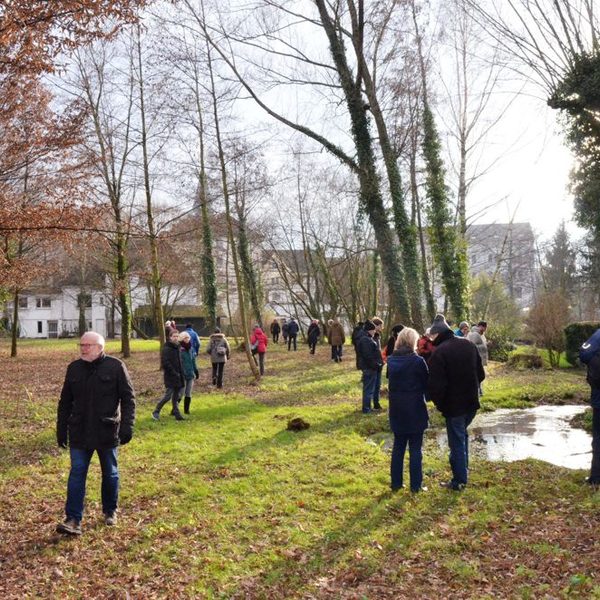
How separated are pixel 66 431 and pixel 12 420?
6757 mm

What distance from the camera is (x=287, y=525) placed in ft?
20.0

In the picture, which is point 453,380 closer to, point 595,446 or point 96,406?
point 595,446

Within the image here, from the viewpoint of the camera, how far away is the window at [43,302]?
63.7 metres

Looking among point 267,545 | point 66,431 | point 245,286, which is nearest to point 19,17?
point 66,431

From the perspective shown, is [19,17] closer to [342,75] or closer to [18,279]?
[342,75]

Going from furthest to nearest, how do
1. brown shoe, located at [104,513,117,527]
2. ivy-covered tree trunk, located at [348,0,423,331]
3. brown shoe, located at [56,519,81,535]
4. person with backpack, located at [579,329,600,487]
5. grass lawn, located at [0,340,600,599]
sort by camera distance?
ivy-covered tree trunk, located at [348,0,423,331]
person with backpack, located at [579,329,600,487]
brown shoe, located at [104,513,117,527]
brown shoe, located at [56,519,81,535]
grass lawn, located at [0,340,600,599]

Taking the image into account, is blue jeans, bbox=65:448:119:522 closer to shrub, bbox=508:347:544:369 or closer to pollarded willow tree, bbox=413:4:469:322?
shrub, bbox=508:347:544:369

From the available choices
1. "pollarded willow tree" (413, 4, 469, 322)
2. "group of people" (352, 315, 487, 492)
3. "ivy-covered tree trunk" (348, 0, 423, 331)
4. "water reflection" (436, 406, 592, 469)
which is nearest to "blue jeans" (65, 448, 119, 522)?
"group of people" (352, 315, 487, 492)

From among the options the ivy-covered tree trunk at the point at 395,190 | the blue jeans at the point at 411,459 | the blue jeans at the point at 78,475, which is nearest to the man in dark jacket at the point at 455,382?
the blue jeans at the point at 411,459

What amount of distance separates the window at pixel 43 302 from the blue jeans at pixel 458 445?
63.6 metres

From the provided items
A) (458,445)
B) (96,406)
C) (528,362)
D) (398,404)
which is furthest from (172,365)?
(528,362)

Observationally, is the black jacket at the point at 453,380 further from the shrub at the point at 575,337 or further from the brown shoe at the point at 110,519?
the shrub at the point at 575,337

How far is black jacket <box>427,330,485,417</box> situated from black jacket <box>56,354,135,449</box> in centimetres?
340

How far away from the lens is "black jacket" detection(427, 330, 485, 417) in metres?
6.76
